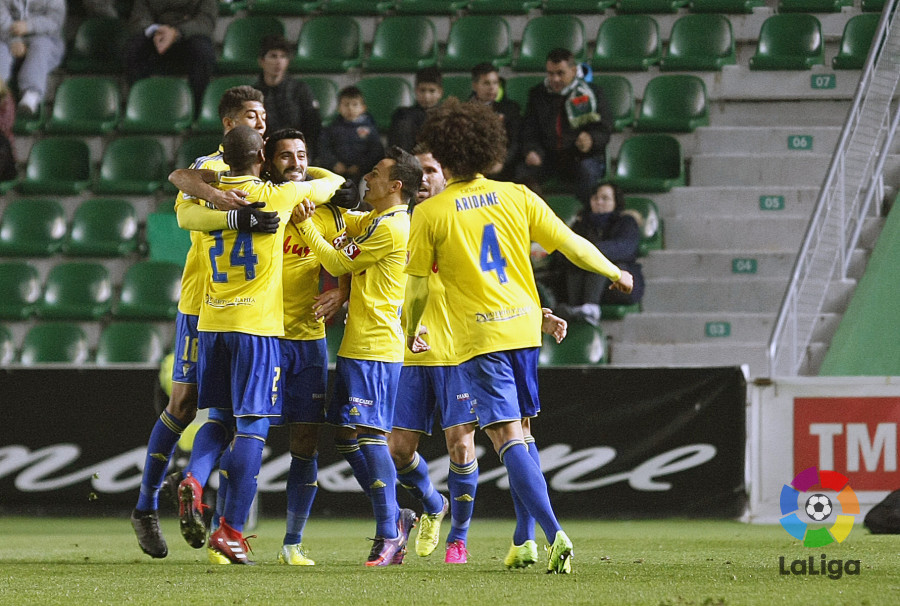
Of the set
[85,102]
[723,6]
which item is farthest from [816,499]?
[85,102]

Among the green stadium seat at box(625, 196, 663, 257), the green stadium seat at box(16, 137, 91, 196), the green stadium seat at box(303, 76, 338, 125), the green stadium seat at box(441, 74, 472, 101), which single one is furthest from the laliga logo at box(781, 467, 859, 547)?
the green stadium seat at box(16, 137, 91, 196)

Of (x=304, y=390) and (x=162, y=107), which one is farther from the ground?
(x=162, y=107)

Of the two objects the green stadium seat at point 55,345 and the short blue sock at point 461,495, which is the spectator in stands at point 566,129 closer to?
the green stadium seat at point 55,345

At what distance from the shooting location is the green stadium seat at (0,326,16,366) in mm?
10531

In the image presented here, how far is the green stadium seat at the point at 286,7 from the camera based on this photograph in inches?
527

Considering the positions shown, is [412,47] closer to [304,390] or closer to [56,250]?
[56,250]

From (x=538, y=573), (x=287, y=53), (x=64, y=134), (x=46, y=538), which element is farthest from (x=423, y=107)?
(x=538, y=573)

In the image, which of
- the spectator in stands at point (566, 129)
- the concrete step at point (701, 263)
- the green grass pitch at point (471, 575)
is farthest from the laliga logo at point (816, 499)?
the spectator in stands at point (566, 129)

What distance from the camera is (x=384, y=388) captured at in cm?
576

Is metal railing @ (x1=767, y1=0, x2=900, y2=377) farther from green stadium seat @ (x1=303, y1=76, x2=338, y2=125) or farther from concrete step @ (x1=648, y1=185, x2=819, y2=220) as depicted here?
green stadium seat @ (x1=303, y1=76, x2=338, y2=125)

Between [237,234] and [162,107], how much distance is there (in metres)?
7.20

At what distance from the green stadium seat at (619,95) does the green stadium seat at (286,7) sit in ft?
11.0

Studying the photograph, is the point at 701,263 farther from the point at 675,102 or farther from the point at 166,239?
the point at 166,239

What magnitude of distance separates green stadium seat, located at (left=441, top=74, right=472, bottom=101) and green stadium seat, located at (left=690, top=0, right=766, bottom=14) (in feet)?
8.28
